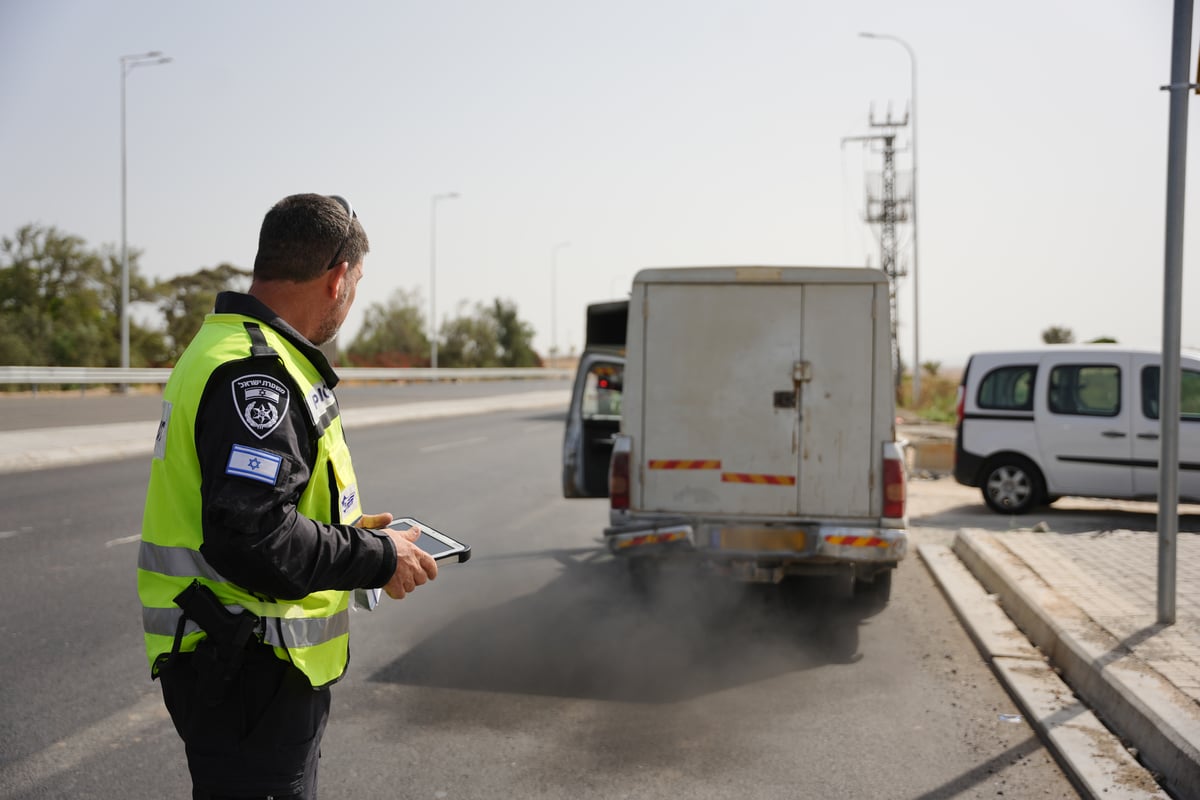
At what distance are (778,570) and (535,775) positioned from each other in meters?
2.85

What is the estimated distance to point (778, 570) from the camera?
6664mm

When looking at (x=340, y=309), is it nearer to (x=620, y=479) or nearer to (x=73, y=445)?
(x=620, y=479)

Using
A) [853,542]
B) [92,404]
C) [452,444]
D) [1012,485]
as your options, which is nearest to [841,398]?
[853,542]

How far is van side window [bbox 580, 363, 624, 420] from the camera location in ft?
30.8

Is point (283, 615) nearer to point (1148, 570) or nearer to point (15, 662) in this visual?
Answer: point (15, 662)

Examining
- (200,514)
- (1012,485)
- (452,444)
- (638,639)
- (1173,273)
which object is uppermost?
(1173,273)

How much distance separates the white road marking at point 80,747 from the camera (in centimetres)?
400

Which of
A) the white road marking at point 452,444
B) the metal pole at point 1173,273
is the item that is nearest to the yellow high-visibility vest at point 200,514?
the metal pole at point 1173,273

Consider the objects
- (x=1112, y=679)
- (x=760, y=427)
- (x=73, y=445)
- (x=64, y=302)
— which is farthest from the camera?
(x=64, y=302)

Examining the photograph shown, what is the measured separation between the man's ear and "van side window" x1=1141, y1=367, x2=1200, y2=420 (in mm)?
10906

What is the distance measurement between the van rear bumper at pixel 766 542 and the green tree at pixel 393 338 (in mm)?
65697

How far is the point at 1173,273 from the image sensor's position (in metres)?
5.73

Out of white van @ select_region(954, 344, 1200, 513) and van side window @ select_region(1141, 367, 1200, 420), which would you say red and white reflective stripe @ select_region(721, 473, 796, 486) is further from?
van side window @ select_region(1141, 367, 1200, 420)

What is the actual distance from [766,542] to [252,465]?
4971 mm
